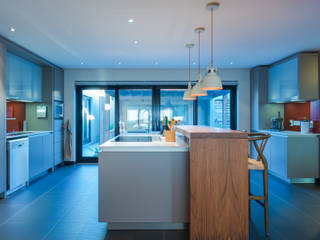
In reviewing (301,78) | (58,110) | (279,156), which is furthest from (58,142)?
(301,78)

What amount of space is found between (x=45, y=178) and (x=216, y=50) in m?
4.28

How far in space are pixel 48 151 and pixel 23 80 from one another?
161 centimetres

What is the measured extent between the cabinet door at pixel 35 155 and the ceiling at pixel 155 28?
1724mm

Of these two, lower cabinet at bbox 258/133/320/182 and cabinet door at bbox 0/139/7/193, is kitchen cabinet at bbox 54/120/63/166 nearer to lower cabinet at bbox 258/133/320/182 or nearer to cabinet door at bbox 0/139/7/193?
cabinet door at bbox 0/139/7/193

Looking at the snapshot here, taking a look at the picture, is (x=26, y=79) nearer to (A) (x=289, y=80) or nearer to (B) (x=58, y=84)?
(B) (x=58, y=84)

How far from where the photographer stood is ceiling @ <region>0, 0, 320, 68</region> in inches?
106

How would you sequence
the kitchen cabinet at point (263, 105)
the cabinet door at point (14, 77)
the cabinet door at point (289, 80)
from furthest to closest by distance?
1. the kitchen cabinet at point (263, 105)
2. the cabinet door at point (289, 80)
3. the cabinet door at point (14, 77)

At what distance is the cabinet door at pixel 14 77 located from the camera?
13.5 ft

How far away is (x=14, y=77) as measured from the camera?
168 inches

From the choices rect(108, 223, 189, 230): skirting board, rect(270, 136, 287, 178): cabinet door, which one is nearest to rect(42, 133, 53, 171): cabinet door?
rect(108, 223, 189, 230): skirting board

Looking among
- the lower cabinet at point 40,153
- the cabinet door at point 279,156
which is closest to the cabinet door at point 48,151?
the lower cabinet at point 40,153

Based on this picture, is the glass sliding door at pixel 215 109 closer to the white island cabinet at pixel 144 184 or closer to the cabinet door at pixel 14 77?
the white island cabinet at pixel 144 184

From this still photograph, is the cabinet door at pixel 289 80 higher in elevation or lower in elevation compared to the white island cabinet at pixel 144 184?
higher

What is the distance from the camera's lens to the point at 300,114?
523cm
